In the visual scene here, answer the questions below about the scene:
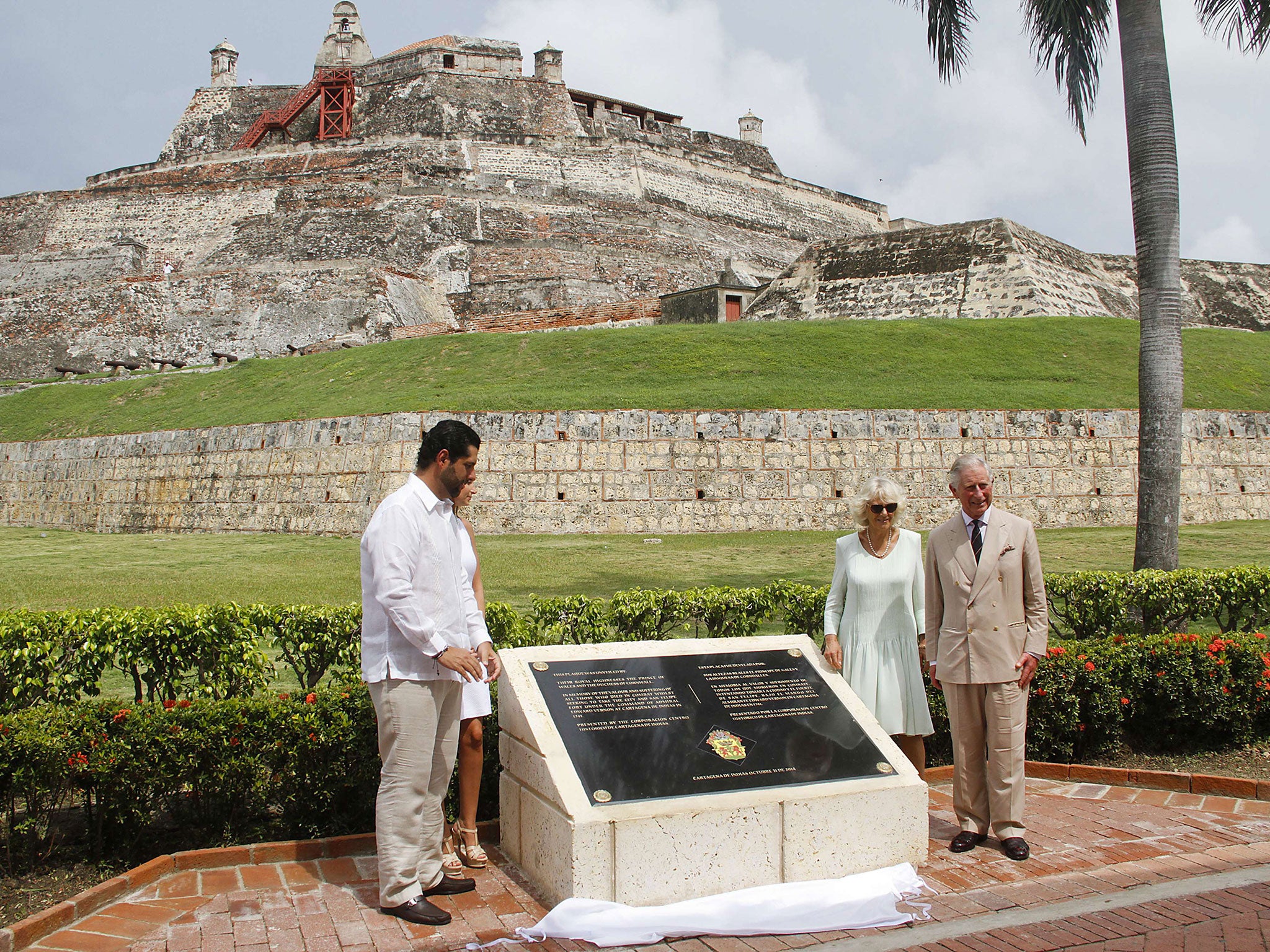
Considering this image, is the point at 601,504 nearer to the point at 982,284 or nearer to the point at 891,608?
the point at 891,608

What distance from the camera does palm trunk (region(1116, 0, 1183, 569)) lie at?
8680 mm

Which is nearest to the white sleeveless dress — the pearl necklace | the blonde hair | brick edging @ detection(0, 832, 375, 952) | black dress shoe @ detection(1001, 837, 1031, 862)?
brick edging @ detection(0, 832, 375, 952)

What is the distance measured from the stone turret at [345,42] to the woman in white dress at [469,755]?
4744 cm

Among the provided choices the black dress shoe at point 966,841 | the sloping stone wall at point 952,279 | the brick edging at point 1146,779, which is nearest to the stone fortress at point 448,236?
the sloping stone wall at point 952,279

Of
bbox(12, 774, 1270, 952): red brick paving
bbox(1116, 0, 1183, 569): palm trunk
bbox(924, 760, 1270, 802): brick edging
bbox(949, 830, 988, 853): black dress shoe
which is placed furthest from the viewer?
bbox(1116, 0, 1183, 569): palm trunk

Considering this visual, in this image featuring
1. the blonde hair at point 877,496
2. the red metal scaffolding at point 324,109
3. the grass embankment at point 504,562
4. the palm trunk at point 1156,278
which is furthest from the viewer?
the red metal scaffolding at point 324,109

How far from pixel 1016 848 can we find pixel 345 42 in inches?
1985

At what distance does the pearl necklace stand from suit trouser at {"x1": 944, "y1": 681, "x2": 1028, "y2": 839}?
2.29ft

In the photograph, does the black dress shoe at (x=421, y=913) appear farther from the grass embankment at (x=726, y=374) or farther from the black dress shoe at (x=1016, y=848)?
the grass embankment at (x=726, y=374)

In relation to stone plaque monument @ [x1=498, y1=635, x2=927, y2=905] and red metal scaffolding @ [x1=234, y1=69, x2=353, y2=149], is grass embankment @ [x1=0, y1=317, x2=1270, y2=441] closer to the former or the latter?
stone plaque monument @ [x1=498, y1=635, x2=927, y2=905]

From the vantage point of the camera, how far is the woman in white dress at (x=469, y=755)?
4402 millimetres

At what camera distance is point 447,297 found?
34.9 m

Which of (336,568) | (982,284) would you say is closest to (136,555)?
(336,568)

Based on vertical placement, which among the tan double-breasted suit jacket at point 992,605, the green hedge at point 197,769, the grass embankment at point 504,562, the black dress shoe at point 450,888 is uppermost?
the tan double-breasted suit jacket at point 992,605
